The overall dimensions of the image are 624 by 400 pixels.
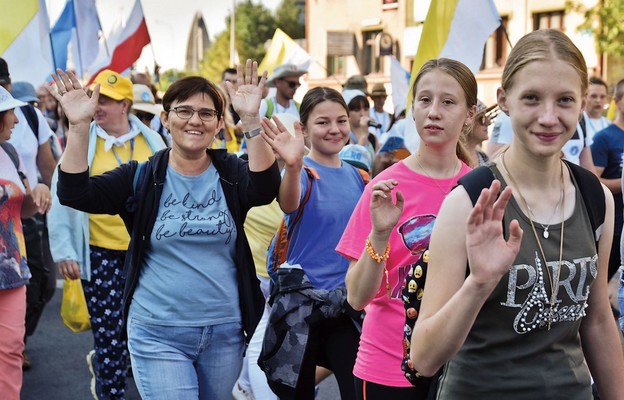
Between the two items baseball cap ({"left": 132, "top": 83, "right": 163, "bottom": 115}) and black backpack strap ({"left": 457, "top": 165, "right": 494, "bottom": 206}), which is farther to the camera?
baseball cap ({"left": 132, "top": 83, "right": 163, "bottom": 115})

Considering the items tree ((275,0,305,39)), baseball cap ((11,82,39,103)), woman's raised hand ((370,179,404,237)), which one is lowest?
woman's raised hand ((370,179,404,237))

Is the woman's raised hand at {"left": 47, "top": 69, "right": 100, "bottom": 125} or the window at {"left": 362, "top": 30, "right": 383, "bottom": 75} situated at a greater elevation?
the window at {"left": 362, "top": 30, "right": 383, "bottom": 75}

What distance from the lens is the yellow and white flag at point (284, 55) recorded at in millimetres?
9992

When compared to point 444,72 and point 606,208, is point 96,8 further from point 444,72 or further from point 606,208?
point 606,208

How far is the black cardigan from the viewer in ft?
12.8

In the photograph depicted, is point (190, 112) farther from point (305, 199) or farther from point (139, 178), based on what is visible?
point (305, 199)

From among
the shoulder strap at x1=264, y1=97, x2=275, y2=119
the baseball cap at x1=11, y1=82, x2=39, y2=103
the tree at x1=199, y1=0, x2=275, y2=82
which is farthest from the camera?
the tree at x1=199, y1=0, x2=275, y2=82

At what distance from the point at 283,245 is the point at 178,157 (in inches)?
29.9

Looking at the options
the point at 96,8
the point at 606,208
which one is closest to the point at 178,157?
the point at 606,208

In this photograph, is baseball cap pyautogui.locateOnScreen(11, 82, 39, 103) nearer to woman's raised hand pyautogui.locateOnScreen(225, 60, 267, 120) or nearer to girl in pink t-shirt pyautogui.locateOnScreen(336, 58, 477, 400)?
woman's raised hand pyautogui.locateOnScreen(225, 60, 267, 120)

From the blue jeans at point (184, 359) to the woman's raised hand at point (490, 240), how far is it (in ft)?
6.79

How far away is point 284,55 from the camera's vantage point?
1012 centimetres

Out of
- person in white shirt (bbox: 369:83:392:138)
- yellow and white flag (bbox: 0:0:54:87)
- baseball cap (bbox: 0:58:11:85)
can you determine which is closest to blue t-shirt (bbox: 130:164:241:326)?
baseball cap (bbox: 0:58:11:85)

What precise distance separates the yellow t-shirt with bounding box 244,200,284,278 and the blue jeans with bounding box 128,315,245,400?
1.74m
